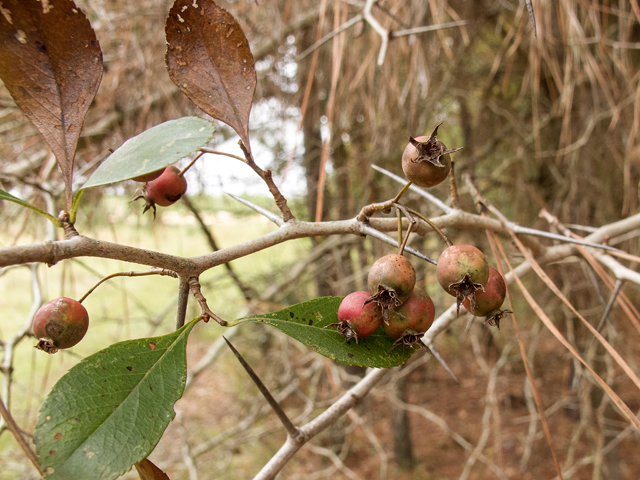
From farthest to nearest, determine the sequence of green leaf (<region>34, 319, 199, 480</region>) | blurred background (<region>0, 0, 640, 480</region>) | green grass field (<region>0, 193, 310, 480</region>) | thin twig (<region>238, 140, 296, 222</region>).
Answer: green grass field (<region>0, 193, 310, 480</region>) < blurred background (<region>0, 0, 640, 480</region>) < thin twig (<region>238, 140, 296, 222</region>) < green leaf (<region>34, 319, 199, 480</region>)

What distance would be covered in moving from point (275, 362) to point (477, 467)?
1.32m

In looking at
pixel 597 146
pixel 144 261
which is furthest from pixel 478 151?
pixel 144 261

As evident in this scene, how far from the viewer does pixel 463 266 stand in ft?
1.06

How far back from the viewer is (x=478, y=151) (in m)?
1.99

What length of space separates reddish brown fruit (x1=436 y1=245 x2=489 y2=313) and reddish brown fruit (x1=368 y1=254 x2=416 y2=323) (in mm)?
25

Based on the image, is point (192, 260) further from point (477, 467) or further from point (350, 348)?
point (477, 467)

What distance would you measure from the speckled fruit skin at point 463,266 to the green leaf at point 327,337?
0.07 metres

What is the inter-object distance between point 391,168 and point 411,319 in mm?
1550

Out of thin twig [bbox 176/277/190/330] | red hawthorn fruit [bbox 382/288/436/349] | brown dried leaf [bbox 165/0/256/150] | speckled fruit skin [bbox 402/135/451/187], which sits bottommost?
red hawthorn fruit [bbox 382/288/436/349]

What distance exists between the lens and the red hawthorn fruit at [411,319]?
0.33 metres

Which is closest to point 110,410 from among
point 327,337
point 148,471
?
point 148,471

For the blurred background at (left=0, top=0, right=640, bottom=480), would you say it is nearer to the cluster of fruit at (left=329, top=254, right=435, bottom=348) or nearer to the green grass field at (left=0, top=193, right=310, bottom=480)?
the green grass field at (left=0, top=193, right=310, bottom=480)

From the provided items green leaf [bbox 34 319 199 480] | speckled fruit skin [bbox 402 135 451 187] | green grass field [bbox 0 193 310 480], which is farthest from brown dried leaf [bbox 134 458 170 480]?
green grass field [bbox 0 193 310 480]

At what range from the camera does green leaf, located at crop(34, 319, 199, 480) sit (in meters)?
0.27
